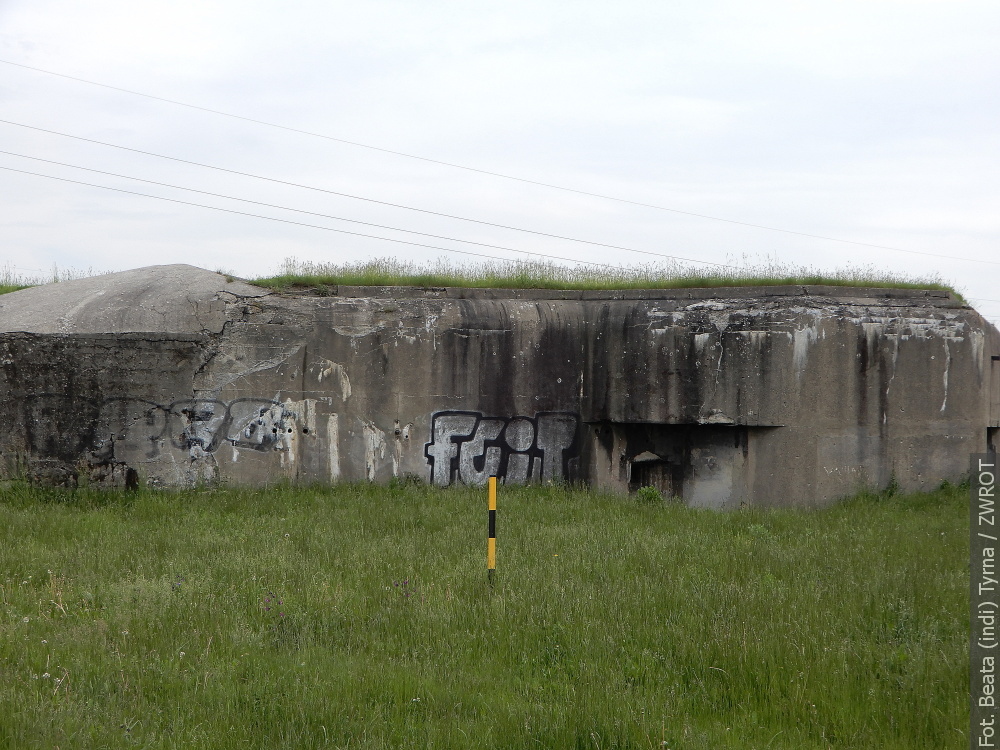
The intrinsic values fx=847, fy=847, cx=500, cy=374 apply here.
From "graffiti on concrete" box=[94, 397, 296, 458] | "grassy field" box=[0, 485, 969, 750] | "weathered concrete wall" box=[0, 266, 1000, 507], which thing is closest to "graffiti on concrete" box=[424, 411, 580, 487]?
"weathered concrete wall" box=[0, 266, 1000, 507]

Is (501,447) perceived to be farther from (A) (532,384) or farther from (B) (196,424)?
(B) (196,424)

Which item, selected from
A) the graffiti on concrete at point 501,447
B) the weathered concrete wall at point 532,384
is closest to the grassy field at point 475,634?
the weathered concrete wall at point 532,384

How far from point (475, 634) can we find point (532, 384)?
6.18m

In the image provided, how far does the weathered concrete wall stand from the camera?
10195 mm

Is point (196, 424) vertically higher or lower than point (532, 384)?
lower

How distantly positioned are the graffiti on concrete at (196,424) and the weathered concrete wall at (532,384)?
2 centimetres

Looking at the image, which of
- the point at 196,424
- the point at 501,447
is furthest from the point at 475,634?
the point at 196,424

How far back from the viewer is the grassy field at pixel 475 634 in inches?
159

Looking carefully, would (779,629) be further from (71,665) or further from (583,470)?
(583,470)

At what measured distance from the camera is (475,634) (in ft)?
17.5

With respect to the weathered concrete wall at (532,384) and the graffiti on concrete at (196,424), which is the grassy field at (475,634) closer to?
the graffiti on concrete at (196,424)

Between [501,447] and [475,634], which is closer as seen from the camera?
[475,634]

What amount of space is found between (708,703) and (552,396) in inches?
282

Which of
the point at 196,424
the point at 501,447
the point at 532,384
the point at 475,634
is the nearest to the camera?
the point at 475,634
